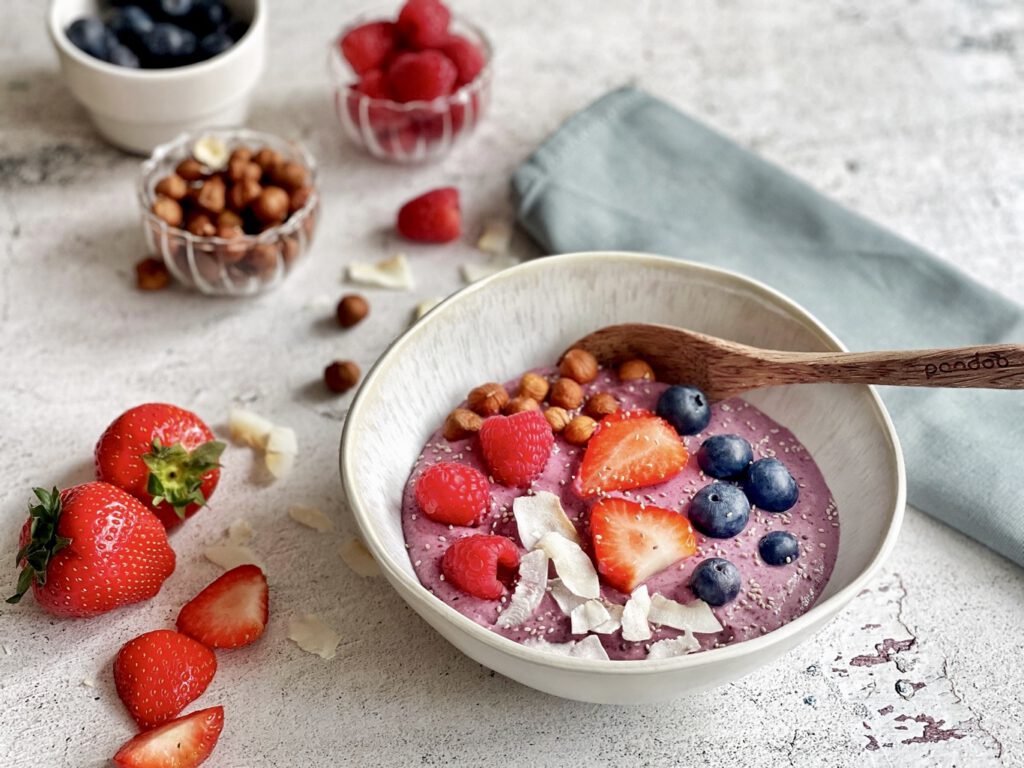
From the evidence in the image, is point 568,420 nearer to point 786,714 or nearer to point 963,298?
point 786,714

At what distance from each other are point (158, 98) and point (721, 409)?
3.83 ft

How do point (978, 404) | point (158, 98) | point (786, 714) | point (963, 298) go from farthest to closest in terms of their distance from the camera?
point (158, 98)
point (963, 298)
point (978, 404)
point (786, 714)

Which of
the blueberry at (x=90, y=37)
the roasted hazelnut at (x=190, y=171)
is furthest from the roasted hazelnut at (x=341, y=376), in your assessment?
the blueberry at (x=90, y=37)

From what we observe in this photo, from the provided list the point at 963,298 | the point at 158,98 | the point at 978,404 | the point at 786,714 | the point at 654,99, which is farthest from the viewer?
the point at 654,99

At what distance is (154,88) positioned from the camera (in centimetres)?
205

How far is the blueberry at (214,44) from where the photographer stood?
213 centimetres

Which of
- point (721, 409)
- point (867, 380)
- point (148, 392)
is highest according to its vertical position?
point (867, 380)

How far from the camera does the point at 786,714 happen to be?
1.47 metres

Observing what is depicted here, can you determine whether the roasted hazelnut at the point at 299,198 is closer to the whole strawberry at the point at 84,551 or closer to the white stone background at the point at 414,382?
the white stone background at the point at 414,382

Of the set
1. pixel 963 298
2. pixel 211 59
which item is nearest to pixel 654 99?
pixel 963 298

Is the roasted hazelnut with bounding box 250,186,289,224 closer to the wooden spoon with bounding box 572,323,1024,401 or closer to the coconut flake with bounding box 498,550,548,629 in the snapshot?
the wooden spoon with bounding box 572,323,1024,401

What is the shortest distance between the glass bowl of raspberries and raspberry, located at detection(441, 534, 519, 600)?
0.99m

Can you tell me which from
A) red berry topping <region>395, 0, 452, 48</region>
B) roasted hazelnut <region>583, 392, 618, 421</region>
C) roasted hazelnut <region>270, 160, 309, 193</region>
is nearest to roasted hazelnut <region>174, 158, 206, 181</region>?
roasted hazelnut <region>270, 160, 309, 193</region>

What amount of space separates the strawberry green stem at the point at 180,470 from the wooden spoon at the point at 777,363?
56 cm
